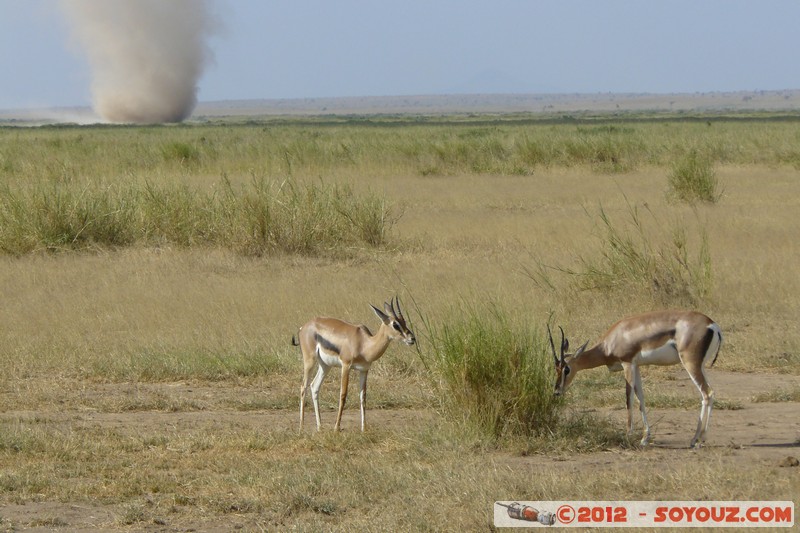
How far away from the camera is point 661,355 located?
6.33 m

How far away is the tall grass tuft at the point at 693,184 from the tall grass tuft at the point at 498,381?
561 inches

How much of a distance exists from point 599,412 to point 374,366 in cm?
208

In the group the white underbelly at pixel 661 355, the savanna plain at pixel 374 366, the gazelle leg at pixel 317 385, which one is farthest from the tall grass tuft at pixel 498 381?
the gazelle leg at pixel 317 385

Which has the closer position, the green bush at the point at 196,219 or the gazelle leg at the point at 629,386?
the gazelle leg at the point at 629,386

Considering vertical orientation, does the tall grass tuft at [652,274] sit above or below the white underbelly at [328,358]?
below

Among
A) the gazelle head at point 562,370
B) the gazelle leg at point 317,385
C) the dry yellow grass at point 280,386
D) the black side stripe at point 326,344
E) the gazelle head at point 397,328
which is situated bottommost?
the dry yellow grass at point 280,386

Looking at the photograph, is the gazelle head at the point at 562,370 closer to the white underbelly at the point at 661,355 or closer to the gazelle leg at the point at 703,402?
the white underbelly at the point at 661,355

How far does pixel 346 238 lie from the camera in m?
15.6

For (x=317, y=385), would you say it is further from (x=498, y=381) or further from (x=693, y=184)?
(x=693, y=184)

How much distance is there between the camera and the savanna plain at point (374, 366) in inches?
217

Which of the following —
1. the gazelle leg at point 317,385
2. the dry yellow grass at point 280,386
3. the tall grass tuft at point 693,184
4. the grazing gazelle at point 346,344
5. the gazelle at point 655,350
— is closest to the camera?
the dry yellow grass at point 280,386

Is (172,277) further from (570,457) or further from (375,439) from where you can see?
(570,457)

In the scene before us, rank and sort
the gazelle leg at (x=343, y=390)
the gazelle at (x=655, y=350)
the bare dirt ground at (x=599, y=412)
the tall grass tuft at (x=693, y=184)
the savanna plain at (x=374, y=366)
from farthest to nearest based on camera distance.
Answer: the tall grass tuft at (x=693, y=184) → the gazelle leg at (x=343, y=390) → the gazelle at (x=655, y=350) → the savanna plain at (x=374, y=366) → the bare dirt ground at (x=599, y=412)

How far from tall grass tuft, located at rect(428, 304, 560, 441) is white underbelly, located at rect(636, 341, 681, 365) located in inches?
23.9
